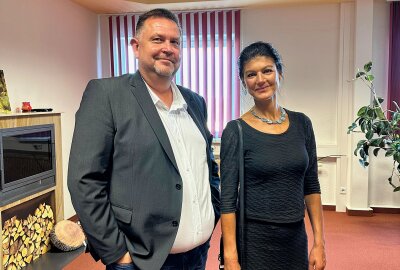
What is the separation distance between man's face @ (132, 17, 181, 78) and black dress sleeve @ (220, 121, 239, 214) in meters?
0.35

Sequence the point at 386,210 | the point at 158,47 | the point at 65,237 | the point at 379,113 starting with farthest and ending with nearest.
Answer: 1. the point at 386,210
2. the point at 379,113
3. the point at 65,237
4. the point at 158,47

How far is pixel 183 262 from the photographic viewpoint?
139 cm

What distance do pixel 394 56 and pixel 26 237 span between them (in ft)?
14.5

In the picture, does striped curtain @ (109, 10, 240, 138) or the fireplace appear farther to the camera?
striped curtain @ (109, 10, 240, 138)

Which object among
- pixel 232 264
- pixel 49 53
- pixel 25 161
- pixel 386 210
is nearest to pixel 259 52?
pixel 232 264

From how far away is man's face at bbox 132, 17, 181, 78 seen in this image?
4.45 ft

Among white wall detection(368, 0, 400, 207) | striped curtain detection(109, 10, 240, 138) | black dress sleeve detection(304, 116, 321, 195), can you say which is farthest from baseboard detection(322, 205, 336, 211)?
black dress sleeve detection(304, 116, 321, 195)

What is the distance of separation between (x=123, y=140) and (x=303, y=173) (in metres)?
0.67

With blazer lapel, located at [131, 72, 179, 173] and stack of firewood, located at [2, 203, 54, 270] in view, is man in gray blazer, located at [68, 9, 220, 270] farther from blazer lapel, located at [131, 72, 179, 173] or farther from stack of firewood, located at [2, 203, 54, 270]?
stack of firewood, located at [2, 203, 54, 270]

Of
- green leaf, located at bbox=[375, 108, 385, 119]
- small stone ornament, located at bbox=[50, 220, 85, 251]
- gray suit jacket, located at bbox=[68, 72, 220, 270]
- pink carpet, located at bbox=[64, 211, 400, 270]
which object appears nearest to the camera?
gray suit jacket, located at bbox=[68, 72, 220, 270]

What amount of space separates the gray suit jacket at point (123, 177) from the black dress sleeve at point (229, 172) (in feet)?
0.52

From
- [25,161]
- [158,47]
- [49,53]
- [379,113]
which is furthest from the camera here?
[49,53]

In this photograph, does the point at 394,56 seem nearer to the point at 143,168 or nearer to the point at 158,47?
the point at 158,47

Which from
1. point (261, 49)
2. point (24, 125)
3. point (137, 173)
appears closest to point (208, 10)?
point (24, 125)
